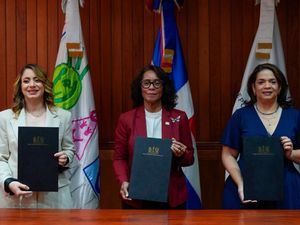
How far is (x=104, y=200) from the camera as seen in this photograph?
13.5 feet

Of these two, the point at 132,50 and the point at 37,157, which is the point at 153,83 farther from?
the point at 132,50

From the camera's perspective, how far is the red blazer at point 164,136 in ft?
8.96

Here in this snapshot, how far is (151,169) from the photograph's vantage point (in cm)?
256

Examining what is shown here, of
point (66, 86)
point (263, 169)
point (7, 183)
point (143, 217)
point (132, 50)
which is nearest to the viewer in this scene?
point (143, 217)

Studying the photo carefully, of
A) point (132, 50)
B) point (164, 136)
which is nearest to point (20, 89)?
point (164, 136)

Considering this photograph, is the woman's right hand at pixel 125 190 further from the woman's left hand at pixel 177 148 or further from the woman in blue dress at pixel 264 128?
the woman in blue dress at pixel 264 128

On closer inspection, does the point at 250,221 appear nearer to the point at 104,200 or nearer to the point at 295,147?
the point at 295,147

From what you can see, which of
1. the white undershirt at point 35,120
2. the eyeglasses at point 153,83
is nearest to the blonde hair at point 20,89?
the white undershirt at point 35,120

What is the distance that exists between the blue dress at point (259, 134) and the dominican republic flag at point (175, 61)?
85cm

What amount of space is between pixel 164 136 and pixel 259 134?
50 centimetres

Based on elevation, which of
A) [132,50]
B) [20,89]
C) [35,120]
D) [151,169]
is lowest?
[151,169]

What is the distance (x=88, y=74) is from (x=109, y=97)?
0.44m

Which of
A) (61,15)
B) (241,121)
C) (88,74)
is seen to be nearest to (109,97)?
(88,74)

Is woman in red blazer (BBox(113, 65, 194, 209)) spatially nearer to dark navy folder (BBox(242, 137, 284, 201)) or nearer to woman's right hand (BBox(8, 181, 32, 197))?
dark navy folder (BBox(242, 137, 284, 201))
